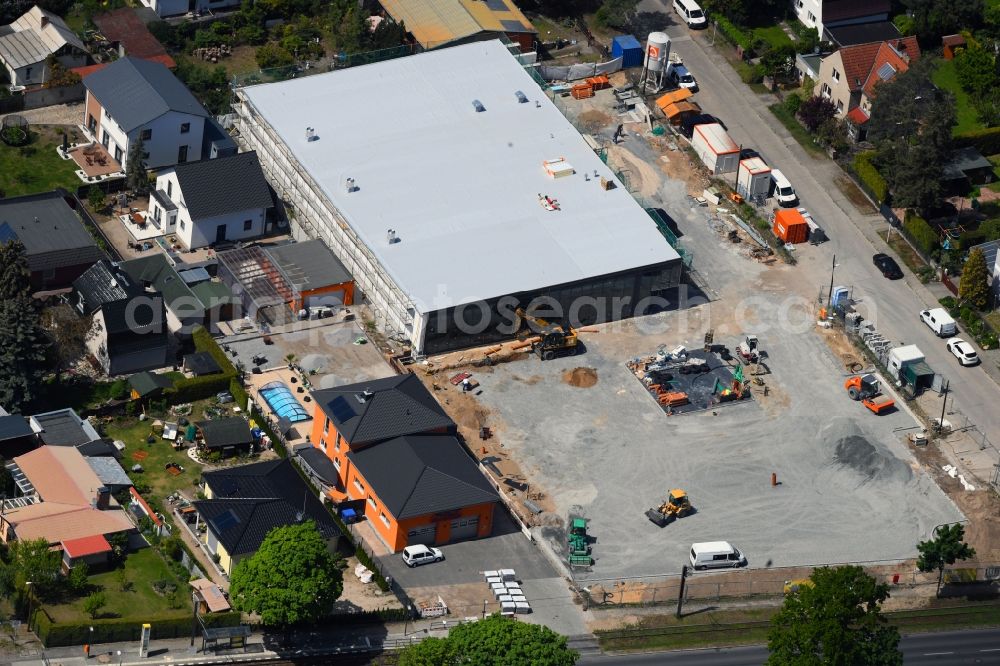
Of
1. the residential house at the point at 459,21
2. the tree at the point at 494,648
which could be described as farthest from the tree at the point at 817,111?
the tree at the point at 494,648

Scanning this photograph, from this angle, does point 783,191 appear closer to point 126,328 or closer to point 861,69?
point 861,69

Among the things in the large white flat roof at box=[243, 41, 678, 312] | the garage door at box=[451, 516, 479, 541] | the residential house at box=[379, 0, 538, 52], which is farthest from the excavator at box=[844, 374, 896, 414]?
the residential house at box=[379, 0, 538, 52]

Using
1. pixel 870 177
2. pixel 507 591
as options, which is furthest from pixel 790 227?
pixel 507 591

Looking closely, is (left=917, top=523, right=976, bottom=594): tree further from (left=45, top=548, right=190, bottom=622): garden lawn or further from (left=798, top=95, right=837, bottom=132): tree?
(left=798, top=95, right=837, bottom=132): tree

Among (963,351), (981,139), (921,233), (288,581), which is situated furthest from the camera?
(981,139)

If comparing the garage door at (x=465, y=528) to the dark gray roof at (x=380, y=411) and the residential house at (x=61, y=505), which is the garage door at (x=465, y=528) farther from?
the residential house at (x=61, y=505)

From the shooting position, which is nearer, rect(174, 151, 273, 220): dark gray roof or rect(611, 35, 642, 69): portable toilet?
rect(174, 151, 273, 220): dark gray roof
